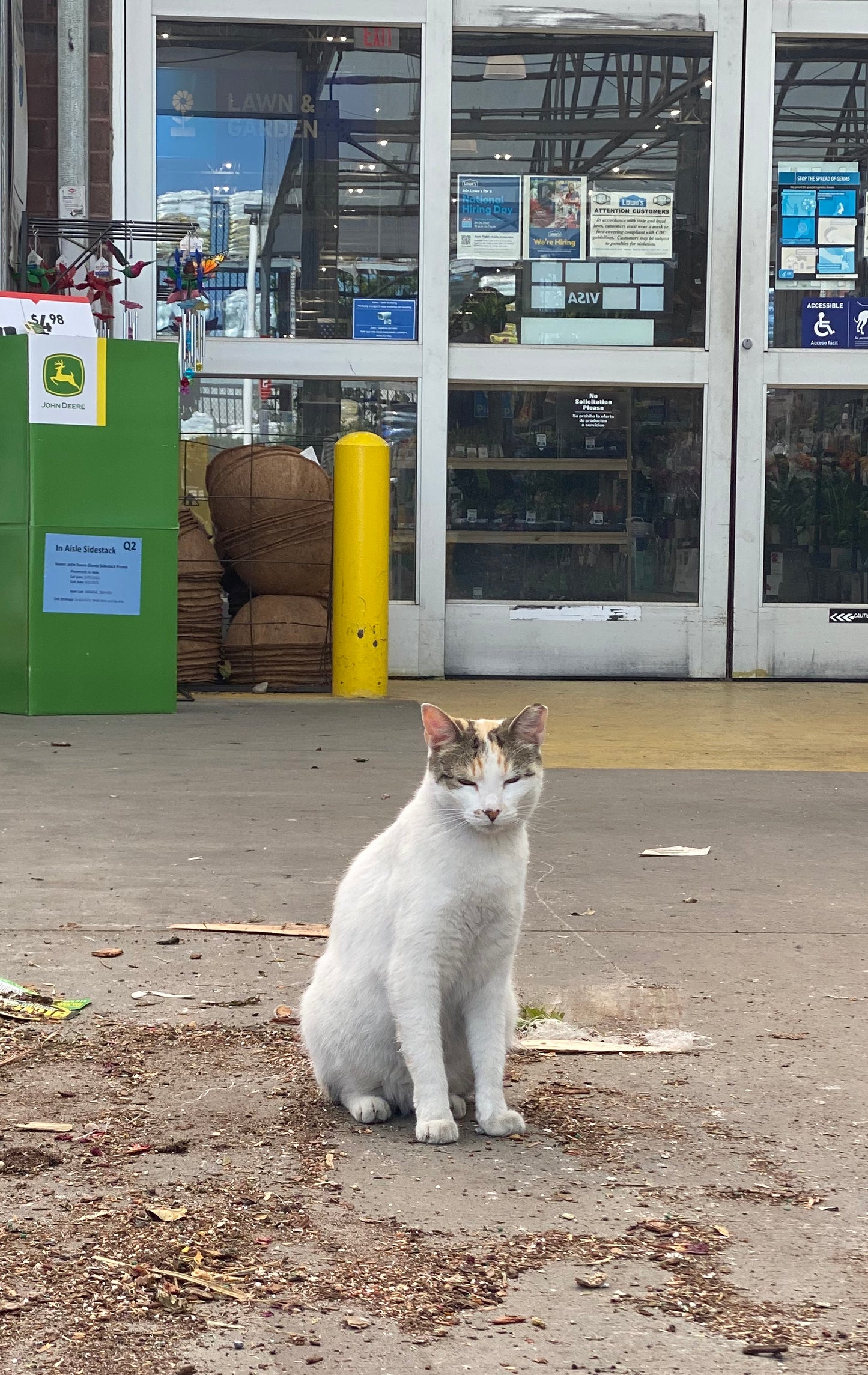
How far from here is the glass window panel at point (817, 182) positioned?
10.8m

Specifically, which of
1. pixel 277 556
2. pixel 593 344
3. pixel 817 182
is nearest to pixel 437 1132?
pixel 277 556

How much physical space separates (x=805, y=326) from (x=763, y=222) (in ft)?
2.48

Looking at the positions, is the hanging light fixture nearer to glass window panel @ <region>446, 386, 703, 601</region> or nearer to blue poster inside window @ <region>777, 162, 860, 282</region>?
blue poster inside window @ <region>777, 162, 860, 282</region>

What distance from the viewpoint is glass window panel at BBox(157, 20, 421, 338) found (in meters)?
10.6

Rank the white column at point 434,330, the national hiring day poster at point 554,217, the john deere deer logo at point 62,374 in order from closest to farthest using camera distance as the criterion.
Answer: the john deere deer logo at point 62,374 < the white column at point 434,330 < the national hiring day poster at point 554,217

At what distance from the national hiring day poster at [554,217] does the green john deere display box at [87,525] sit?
3323mm

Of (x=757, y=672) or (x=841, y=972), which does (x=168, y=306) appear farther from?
(x=841, y=972)

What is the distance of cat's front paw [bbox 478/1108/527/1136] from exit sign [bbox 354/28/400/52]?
30.0 ft

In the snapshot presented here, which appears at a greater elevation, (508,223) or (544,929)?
(508,223)

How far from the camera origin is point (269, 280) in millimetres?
10664

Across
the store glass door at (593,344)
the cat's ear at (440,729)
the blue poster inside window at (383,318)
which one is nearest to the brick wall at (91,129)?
the blue poster inside window at (383,318)

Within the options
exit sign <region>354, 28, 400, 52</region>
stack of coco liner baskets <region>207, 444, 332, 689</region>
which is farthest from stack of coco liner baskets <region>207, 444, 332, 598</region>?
exit sign <region>354, 28, 400, 52</region>

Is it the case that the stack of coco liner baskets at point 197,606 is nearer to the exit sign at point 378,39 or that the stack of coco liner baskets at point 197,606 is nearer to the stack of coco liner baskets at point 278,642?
the stack of coco liner baskets at point 278,642

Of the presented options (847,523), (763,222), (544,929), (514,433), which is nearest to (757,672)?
(847,523)
